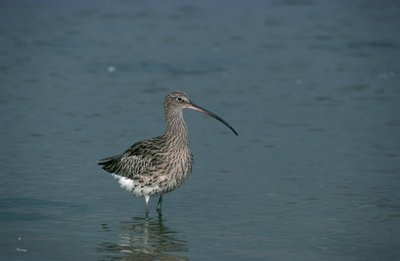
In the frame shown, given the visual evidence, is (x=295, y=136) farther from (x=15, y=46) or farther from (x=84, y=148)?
(x=15, y=46)

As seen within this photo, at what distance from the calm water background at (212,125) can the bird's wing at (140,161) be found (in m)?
0.39

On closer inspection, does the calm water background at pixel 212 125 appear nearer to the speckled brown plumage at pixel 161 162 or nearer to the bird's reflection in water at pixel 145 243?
the bird's reflection in water at pixel 145 243

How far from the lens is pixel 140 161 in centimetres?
1027

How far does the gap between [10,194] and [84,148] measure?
6.47ft

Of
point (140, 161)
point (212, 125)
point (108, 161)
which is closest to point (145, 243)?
point (140, 161)

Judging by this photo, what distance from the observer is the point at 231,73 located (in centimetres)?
1648

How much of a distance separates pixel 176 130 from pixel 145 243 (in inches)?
63.0

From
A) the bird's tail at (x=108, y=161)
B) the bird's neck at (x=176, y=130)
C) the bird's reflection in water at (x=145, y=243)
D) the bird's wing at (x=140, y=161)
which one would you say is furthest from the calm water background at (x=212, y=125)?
the bird's neck at (x=176, y=130)

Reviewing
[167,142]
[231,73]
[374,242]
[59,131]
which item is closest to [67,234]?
[167,142]

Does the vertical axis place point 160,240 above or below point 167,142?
below

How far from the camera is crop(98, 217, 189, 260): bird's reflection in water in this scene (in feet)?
28.7

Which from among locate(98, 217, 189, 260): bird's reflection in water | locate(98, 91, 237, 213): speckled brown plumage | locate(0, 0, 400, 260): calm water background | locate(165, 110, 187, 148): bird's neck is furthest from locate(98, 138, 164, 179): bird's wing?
locate(98, 217, 189, 260): bird's reflection in water

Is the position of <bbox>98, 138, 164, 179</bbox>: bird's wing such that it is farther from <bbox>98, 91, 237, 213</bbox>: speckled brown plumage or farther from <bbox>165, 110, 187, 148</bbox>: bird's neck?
<bbox>165, 110, 187, 148</bbox>: bird's neck

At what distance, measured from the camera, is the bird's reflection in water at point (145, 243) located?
28.7 feet
